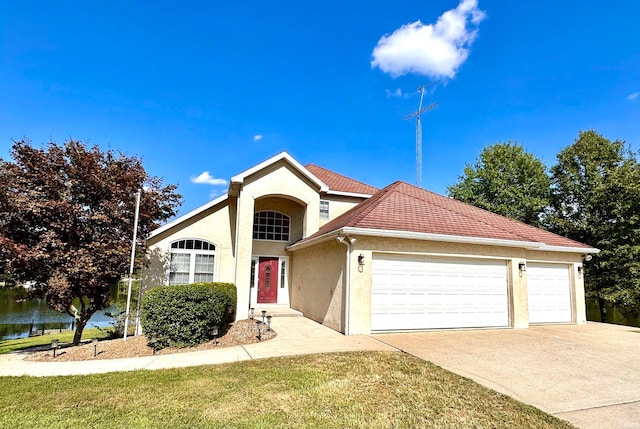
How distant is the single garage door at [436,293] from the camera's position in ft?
35.1

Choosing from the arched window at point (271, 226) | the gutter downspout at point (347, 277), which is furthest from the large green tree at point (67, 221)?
the gutter downspout at point (347, 277)

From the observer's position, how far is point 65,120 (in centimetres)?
1420

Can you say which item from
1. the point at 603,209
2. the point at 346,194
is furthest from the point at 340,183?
the point at 603,209

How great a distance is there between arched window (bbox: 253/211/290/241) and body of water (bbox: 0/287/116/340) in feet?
45.7

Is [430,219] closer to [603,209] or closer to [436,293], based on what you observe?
[436,293]

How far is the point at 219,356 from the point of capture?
26.3ft

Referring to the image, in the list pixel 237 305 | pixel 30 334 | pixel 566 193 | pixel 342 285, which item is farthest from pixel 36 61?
pixel 566 193

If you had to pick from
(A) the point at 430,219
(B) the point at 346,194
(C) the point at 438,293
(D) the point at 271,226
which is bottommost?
(C) the point at 438,293

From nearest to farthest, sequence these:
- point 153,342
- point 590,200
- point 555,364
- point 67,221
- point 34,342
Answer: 1. point 555,364
2. point 153,342
3. point 67,221
4. point 34,342
5. point 590,200

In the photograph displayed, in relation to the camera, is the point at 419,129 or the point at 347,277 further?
the point at 419,129

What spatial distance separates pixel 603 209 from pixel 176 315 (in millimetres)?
24440

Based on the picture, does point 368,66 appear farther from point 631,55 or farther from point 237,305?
point 237,305

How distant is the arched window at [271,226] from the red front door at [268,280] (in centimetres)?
116

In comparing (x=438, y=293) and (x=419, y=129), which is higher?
(x=419, y=129)
